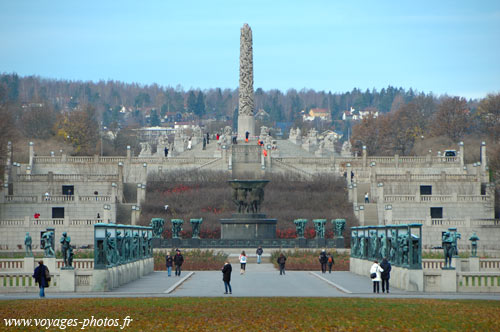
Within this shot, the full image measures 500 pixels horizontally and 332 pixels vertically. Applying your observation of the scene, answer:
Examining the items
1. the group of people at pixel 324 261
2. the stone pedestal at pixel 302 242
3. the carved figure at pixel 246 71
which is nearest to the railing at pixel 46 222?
the stone pedestal at pixel 302 242

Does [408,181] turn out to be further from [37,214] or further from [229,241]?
[37,214]

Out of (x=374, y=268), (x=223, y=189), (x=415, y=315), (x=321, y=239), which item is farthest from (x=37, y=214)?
(x=415, y=315)

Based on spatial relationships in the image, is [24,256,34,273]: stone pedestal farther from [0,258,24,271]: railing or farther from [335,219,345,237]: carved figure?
[335,219,345,237]: carved figure

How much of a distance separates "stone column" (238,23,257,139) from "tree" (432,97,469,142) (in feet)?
87.4

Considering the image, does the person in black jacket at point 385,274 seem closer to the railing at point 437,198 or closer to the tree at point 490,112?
the railing at point 437,198

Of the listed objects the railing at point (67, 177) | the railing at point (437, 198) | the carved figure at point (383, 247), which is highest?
the railing at point (67, 177)

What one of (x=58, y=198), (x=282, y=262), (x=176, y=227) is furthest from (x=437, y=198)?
(x=282, y=262)

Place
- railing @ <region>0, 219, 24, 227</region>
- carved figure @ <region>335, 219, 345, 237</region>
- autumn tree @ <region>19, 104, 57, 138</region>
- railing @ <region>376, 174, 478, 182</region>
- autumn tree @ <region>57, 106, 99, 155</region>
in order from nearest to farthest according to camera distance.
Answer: carved figure @ <region>335, 219, 345, 237</region>, railing @ <region>0, 219, 24, 227</region>, railing @ <region>376, 174, 478, 182</region>, autumn tree @ <region>57, 106, 99, 155</region>, autumn tree @ <region>19, 104, 57, 138</region>

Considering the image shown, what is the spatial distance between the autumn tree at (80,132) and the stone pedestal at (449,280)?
260 ft

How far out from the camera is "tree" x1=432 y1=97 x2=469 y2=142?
374 feet

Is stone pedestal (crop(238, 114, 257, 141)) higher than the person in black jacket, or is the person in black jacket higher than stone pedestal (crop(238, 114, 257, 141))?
stone pedestal (crop(238, 114, 257, 141))

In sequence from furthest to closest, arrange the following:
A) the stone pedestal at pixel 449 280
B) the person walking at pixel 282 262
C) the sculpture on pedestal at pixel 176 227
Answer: the sculpture on pedestal at pixel 176 227, the person walking at pixel 282 262, the stone pedestal at pixel 449 280

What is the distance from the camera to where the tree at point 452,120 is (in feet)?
374

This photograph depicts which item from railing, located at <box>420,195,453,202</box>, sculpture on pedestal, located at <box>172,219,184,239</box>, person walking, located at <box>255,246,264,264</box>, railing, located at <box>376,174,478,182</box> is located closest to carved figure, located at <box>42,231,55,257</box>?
person walking, located at <box>255,246,264,264</box>
